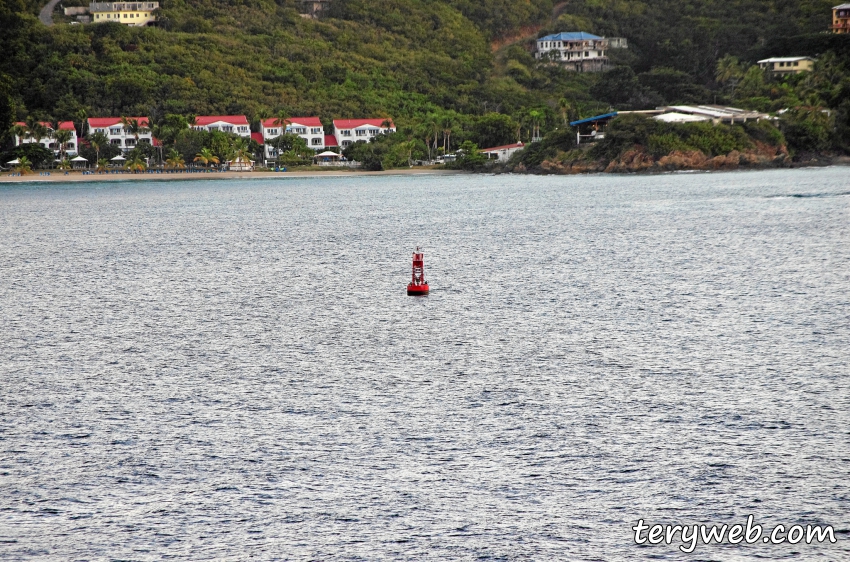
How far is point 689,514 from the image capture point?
45.6 ft

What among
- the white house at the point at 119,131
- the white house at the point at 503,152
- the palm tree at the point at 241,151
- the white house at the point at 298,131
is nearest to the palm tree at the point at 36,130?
the white house at the point at 119,131

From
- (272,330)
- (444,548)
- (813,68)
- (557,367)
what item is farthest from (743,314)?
(813,68)

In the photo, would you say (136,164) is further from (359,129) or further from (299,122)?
(359,129)

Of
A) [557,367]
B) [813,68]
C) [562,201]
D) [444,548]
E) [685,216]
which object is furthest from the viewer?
[813,68]

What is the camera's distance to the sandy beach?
15700cm

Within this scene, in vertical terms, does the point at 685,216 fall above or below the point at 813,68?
below

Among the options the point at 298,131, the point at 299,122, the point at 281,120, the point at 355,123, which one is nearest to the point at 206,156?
the point at 281,120

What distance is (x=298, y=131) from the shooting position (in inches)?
6934

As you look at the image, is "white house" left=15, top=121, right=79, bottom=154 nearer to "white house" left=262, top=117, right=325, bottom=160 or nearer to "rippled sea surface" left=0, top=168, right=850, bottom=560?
"white house" left=262, top=117, right=325, bottom=160

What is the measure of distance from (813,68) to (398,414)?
186383 millimetres

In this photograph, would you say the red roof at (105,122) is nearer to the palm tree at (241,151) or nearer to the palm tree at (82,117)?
the palm tree at (82,117)

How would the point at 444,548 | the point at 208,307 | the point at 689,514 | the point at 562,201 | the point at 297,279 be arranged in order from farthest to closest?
the point at 562,201
the point at 297,279
the point at 208,307
the point at 689,514
the point at 444,548

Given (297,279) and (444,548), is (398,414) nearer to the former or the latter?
(444,548)

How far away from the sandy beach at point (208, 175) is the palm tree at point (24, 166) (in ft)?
4.20
